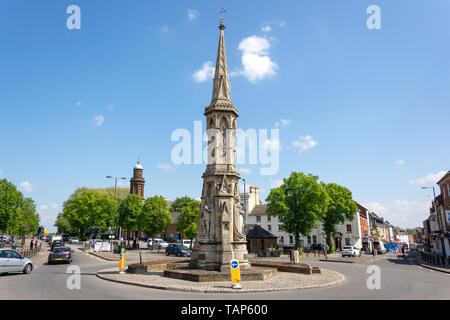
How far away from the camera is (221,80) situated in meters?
19.4

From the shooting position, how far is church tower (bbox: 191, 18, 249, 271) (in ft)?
53.5

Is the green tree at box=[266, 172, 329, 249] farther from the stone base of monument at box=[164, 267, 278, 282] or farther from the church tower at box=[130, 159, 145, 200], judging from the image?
the church tower at box=[130, 159, 145, 200]

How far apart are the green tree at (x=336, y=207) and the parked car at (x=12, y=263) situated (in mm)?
42743

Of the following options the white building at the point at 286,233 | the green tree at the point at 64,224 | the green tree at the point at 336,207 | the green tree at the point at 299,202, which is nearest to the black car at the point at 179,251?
the green tree at the point at 299,202

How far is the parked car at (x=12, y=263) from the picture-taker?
1554 cm

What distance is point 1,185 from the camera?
112 feet

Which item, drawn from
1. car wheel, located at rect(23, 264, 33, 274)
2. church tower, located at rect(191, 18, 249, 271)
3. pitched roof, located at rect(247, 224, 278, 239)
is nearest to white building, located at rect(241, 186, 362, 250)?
pitched roof, located at rect(247, 224, 278, 239)

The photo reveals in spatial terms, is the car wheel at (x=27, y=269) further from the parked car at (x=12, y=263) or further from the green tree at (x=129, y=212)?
the green tree at (x=129, y=212)

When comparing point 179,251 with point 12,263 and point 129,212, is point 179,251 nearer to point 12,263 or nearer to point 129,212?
point 12,263

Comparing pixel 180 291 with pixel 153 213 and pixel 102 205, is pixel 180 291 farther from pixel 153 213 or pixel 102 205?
pixel 102 205

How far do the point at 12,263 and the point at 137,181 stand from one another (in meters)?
82.8

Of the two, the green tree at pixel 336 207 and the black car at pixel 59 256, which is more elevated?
the green tree at pixel 336 207
